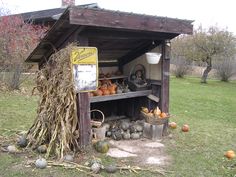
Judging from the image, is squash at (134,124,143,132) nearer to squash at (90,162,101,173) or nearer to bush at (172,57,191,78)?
squash at (90,162,101,173)

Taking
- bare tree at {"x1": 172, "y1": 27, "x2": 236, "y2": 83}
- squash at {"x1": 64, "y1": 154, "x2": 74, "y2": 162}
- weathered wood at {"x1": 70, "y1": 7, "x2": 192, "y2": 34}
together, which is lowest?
squash at {"x1": 64, "y1": 154, "x2": 74, "y2": 162}

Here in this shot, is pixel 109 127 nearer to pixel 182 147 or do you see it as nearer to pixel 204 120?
pixel 182 147

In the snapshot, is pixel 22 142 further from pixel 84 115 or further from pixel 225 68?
pixel 225 68

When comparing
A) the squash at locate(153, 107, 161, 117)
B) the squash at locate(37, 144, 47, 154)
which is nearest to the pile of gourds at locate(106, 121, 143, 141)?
the squash at locate(153, 107, 161, 117)

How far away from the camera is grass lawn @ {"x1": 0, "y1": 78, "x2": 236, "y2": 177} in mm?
3693

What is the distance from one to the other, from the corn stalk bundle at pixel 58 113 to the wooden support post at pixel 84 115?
7 centimetres

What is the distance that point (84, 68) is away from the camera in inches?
161

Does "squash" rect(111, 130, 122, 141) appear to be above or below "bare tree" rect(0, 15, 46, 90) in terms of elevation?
below

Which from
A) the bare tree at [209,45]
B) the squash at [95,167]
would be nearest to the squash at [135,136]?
the squash at [95,167]

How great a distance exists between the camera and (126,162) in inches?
155

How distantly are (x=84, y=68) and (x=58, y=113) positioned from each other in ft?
2.48

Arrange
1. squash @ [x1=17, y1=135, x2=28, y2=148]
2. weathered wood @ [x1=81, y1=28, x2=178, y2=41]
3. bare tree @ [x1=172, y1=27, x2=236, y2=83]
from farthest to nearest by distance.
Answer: bare tree @ [x1=172, y1=27, x2=236, y2=83] → squash @ [x1=17, y1=135, x2=28, y2=148] → weathered wood @ [x1=81, y1=28, x2=178, y2=41]

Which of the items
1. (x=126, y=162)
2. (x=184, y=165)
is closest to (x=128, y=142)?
(x=126, y=162)

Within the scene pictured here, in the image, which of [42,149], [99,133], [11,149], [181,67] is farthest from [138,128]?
[181,67]
